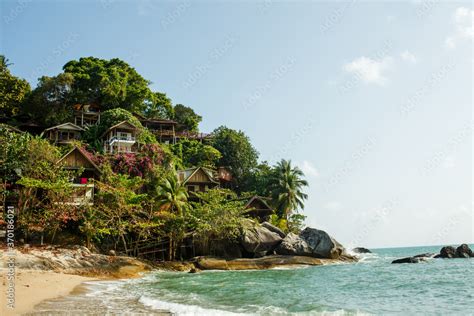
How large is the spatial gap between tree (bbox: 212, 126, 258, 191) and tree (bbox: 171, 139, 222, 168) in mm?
1972

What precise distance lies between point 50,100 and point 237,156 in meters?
23.3

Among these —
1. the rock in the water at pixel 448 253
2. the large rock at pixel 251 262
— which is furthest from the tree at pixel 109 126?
the rock in the water at pixel 448 253

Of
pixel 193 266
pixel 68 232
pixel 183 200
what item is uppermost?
pixel 183 200

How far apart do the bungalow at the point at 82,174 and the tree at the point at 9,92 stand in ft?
63.3

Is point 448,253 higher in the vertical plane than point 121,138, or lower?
lower

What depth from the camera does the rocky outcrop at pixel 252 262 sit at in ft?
96.5

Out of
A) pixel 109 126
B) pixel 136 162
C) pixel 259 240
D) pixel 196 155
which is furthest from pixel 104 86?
pixel 259 240

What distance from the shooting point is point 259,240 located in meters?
33.7

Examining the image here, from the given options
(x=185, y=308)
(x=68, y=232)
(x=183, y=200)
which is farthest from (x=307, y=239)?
(x=185, y=308)

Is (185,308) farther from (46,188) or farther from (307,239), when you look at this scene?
(307,239)

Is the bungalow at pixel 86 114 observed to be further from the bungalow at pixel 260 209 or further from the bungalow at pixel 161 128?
the bungalow at pixel 260 209

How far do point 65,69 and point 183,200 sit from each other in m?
30.1

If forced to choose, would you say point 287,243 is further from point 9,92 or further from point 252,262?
point 9,92

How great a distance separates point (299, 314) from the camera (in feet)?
40.6
